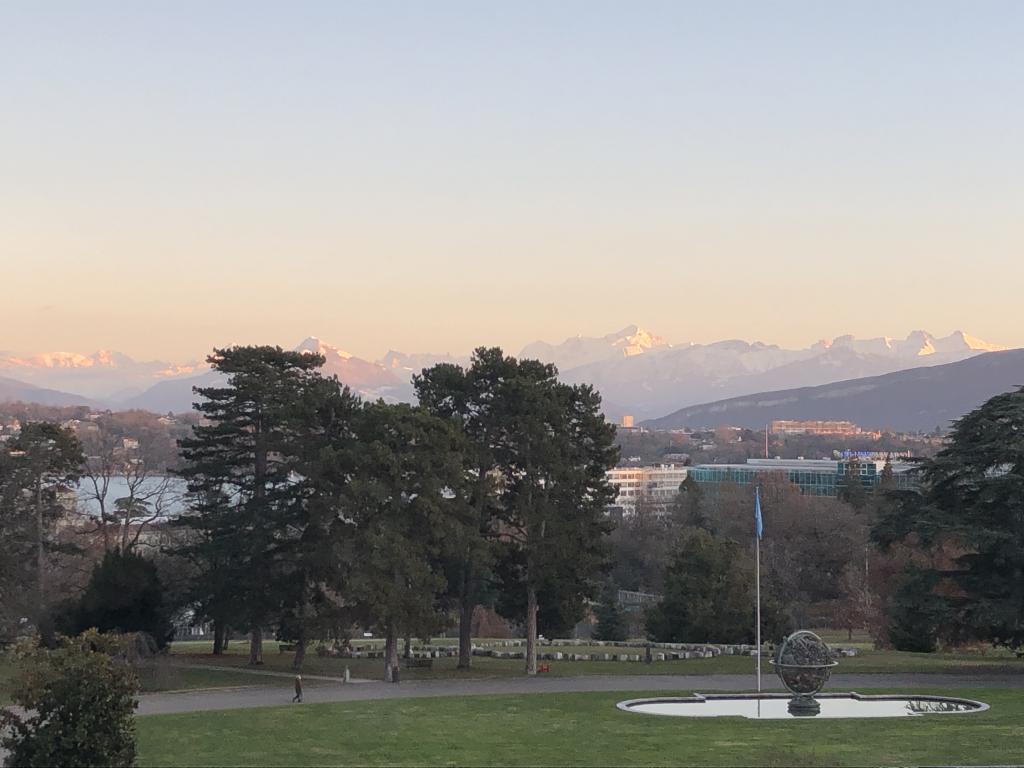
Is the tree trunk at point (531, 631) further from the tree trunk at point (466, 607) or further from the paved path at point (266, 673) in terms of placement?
the paved path at point (266, 673)

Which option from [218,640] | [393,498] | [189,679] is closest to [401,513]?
[393,498]

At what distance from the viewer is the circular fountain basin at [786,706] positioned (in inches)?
1222

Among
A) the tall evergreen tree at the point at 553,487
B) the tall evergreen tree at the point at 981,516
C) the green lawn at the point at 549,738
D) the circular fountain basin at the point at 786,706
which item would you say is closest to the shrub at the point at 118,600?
the tall evergreen tree at the point at 553,487

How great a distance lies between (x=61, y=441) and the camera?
48.3 metres

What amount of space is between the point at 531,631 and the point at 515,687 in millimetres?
7098

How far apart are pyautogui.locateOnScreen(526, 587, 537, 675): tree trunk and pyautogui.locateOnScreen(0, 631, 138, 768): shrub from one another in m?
25.8

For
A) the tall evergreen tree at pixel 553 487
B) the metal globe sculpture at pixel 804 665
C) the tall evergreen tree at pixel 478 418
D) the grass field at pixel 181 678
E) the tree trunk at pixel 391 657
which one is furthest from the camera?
the tall evergreen tree at pixel 478 418

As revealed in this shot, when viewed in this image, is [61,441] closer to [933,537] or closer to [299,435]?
[299,435]

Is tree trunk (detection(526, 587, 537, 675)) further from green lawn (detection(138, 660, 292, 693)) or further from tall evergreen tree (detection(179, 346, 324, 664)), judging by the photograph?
tall evergreen tree (detection(179, 346, 324, 664))

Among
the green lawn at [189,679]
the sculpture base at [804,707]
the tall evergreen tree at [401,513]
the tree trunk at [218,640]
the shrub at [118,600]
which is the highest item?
the tall evergreen tree at [401,513]

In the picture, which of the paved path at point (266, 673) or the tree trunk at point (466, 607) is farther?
the tree trunk at point (466, 607)

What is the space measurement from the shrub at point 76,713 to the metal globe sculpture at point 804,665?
17060 mm

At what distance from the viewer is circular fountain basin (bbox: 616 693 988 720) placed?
31.0 m

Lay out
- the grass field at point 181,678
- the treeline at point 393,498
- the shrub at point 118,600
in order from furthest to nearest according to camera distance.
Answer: the shrub at point 118,600, the treeline at point 393,498, the grass field at point 181,678
